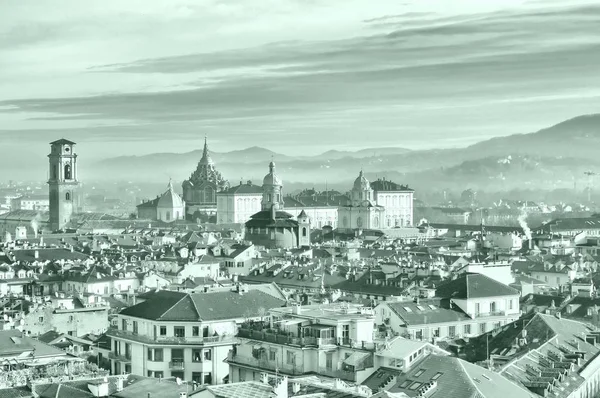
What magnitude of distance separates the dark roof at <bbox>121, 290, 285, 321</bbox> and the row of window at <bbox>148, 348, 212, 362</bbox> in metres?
1.32

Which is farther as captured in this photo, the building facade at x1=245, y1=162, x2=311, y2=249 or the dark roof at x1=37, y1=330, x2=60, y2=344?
the building facade at x1=245, y1=162, x2=311, y2=249

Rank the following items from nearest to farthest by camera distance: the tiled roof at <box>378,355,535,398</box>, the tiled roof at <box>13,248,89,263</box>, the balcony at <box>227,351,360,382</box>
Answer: the tiled roof at <box>378,355,535,398</box> → the balcony at <box>227,351,360,382</box> → the tiled roof at <box>13,248,89,263</box>

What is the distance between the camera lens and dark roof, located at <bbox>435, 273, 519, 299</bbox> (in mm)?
60281

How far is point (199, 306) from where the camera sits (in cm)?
5309

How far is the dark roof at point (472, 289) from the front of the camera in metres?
60.3

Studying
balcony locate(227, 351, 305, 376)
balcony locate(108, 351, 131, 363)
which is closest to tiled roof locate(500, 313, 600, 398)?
balcony locate(227, 351, 305, 376)

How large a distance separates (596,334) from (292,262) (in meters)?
55.2

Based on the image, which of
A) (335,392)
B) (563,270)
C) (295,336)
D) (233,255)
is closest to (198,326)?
(295,336)

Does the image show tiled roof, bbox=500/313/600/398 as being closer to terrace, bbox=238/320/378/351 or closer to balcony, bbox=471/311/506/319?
terrace, bbox=238/320/378/351

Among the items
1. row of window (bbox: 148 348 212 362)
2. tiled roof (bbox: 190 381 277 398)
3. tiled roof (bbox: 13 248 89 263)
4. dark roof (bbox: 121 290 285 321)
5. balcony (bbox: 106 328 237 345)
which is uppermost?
tiled roof (bbox: 13 248 89 263)

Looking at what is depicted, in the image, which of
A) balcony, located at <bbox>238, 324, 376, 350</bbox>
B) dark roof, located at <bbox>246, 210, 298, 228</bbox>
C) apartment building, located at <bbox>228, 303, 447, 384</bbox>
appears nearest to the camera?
apartment building, located at <bbox>228, 303, 447, 384</bbox>

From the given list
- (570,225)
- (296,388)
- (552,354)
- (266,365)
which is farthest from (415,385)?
(570,225)

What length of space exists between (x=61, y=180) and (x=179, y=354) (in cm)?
13989

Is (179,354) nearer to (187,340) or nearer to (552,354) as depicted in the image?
(187,340)
